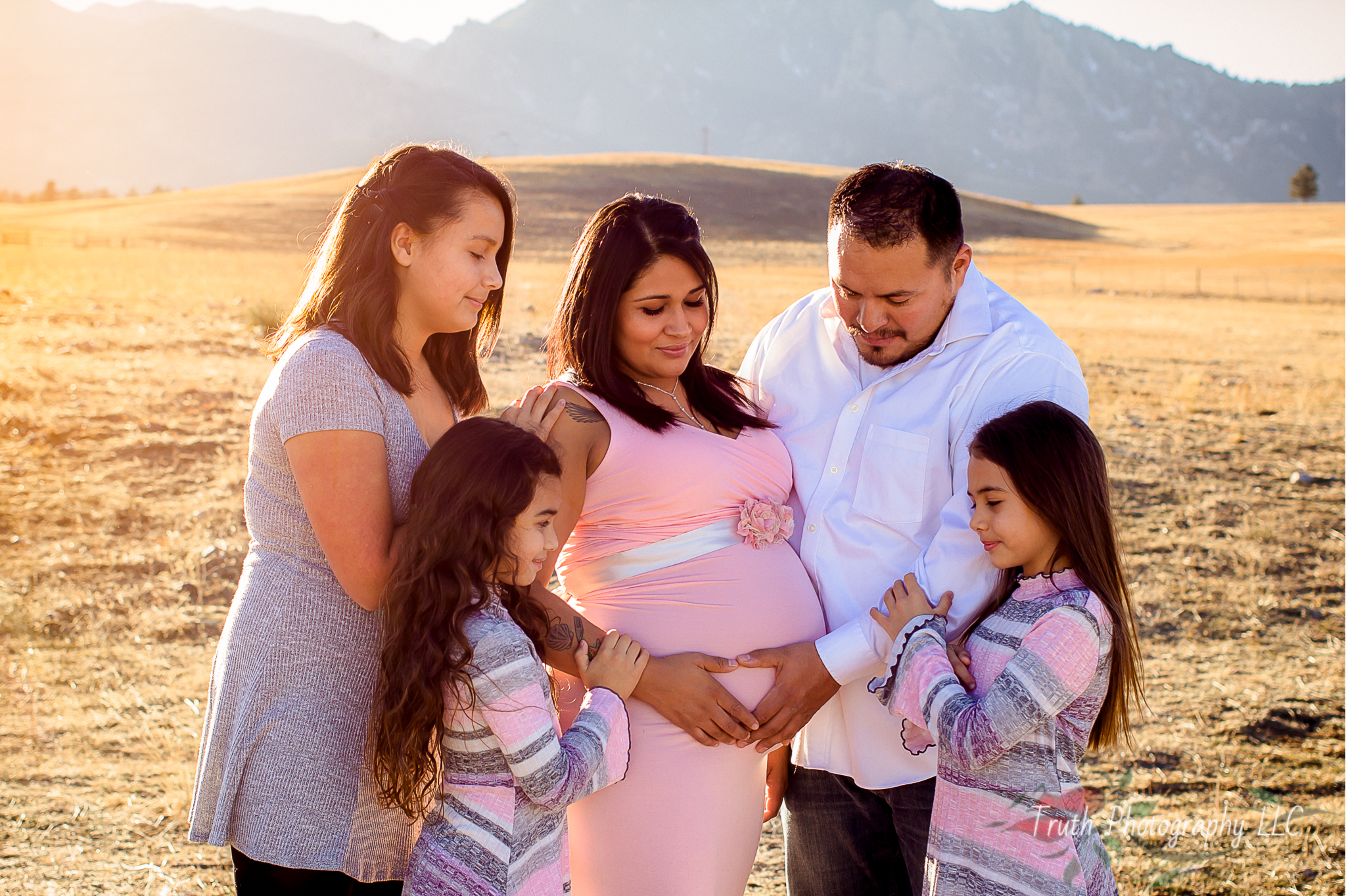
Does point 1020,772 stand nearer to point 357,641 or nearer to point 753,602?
point 753,602

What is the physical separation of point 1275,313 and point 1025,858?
23183mm

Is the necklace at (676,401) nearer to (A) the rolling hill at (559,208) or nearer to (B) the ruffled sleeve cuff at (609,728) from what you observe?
(B) the ruffled sleeve cuff at (609,728)

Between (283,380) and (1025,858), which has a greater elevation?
(283,380)

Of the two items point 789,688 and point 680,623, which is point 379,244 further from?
point 789,688

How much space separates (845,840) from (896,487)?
955 mm

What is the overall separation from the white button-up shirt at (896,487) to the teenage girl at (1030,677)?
0.40 feet

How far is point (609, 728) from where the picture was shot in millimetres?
2080

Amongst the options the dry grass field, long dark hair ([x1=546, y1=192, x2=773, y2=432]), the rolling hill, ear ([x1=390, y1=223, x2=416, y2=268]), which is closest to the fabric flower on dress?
long dark hair ([x1=546, y1=192, x2=773, y2=432])

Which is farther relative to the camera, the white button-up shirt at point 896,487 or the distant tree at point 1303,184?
the distant tree at point 1303,184

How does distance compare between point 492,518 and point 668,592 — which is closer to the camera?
point 492,518

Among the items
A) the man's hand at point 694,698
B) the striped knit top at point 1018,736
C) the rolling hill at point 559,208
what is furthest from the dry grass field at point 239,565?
the rolling hill at point 559,208

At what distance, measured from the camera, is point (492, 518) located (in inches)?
77.7

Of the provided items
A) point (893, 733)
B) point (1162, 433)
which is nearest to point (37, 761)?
point (893, 733)

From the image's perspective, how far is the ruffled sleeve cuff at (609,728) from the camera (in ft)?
6.73
